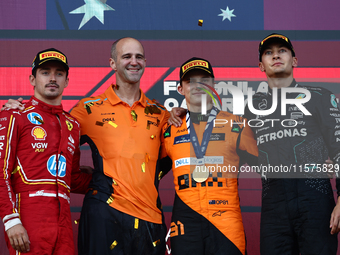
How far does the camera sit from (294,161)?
232cm

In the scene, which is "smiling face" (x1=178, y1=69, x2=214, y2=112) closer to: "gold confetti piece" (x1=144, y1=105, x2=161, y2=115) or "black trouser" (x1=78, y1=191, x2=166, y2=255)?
"gold confetti piece" (x1=144, y1=105, x2=161, y2=115)

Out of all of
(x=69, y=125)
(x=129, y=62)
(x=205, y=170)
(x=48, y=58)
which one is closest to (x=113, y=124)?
(x=69, y=125)

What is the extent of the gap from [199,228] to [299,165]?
0.67 meters

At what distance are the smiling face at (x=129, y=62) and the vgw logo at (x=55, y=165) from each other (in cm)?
72

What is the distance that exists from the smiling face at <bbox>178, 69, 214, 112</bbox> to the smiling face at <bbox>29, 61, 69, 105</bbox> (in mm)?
781

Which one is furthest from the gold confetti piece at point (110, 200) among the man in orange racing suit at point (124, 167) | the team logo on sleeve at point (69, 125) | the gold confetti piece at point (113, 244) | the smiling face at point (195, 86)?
the smiling face at point (195, 86)

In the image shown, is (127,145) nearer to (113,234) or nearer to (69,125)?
(69,125)

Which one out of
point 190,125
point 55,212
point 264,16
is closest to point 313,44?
point 264,16

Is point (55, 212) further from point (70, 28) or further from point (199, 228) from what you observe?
point (70, 28)

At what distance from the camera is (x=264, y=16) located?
3521mm

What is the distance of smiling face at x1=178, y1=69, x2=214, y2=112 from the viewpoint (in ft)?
8.62

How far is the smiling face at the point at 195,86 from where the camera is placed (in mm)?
2627

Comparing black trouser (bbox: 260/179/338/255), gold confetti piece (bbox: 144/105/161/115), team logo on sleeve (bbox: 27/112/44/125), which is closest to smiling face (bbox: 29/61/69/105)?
team logo on sleeve (bbox: 27/112/44/125)

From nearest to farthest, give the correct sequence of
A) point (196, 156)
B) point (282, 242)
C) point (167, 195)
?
point (282, 242)
point (196, 156)
point (167, 195)
